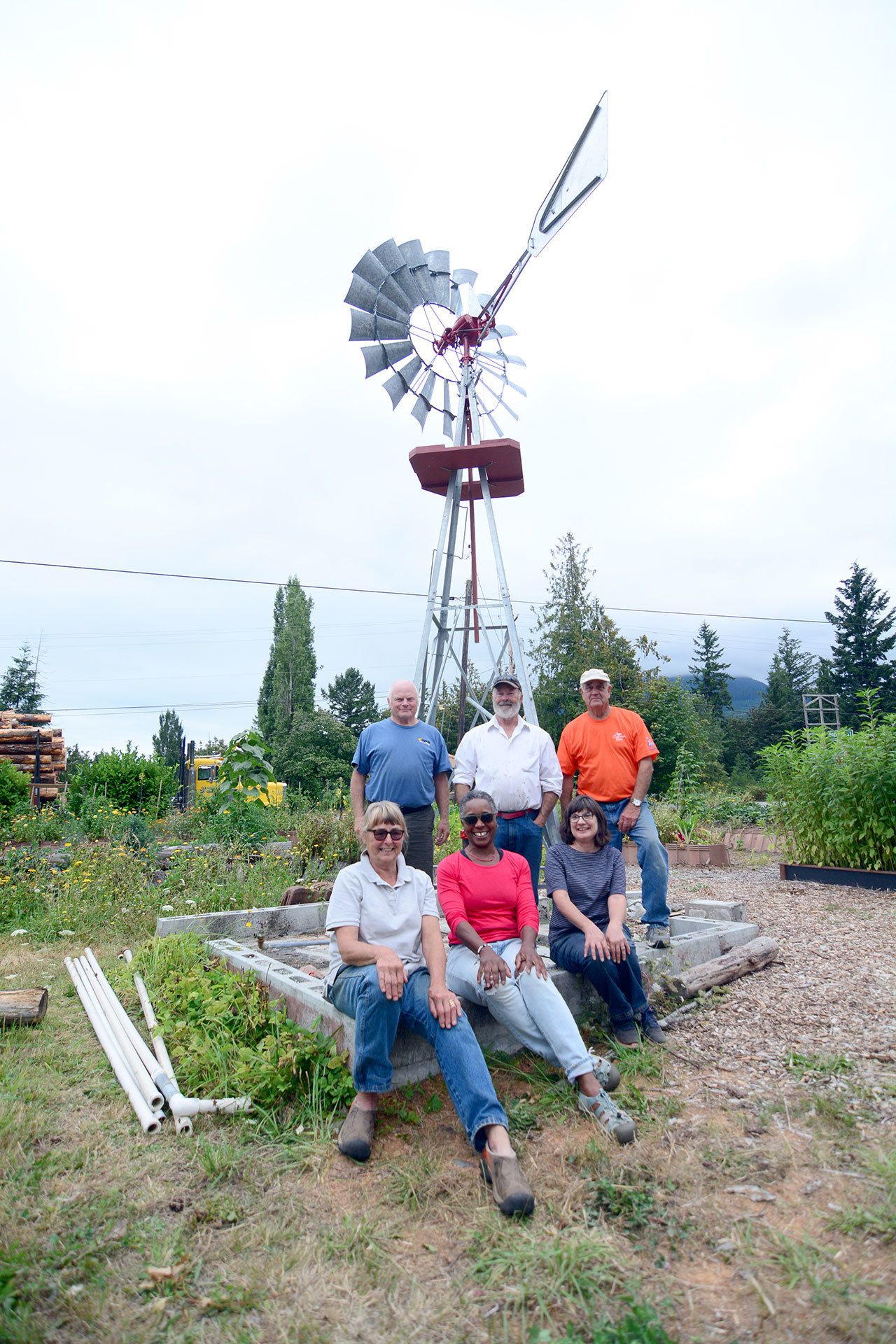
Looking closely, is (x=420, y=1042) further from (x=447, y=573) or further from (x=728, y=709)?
(x=728, y=709)

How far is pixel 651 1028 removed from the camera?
12.1 feet

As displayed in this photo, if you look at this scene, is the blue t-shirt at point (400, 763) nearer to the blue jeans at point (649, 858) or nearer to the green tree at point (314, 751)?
the blue jeans at point (649, 858)

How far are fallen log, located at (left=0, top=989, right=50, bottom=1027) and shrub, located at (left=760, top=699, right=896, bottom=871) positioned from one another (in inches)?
273

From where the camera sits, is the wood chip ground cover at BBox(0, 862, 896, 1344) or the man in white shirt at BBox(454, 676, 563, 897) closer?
the wood chip ground cover at BBox(0, 862, 896, 1344)

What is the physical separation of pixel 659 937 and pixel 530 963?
5.92 feet

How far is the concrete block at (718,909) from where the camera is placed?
573 centimetres

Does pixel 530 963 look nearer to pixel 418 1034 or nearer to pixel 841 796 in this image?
pixel 418 1034

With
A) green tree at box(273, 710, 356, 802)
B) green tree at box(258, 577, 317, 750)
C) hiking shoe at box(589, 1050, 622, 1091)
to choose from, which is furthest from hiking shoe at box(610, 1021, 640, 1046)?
green tree at box(258, 577, 317, 750)

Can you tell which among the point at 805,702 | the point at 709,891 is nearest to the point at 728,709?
the point at 805,702

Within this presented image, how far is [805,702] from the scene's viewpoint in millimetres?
20688

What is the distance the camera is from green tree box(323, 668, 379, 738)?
3503 centimetres

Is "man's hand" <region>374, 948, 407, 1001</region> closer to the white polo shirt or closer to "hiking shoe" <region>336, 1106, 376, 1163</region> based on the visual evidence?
the white polo shirt

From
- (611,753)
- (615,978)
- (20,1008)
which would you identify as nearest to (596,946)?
(615,978)

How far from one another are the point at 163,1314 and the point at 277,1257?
334 millimetres
